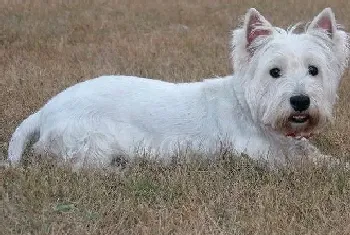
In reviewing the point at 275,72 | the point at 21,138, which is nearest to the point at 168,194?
the point at 275,72

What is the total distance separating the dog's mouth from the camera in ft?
17.4

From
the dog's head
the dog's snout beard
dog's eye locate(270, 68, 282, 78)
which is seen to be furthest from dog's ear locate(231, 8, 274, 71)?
the dog's snout beard

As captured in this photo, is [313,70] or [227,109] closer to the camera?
[313,70]

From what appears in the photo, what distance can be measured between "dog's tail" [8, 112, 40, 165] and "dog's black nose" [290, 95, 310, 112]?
2.11 metres

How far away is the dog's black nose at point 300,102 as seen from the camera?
5.21 meters

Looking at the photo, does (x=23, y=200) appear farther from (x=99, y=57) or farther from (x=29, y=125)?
(x=99, y=57)

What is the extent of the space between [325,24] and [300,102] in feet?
2.66

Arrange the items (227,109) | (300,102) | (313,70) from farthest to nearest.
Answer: (227,109), (313,70), (300,102)

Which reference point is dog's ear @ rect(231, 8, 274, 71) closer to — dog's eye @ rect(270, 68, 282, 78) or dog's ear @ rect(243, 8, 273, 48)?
dog's ear @ rect(243, 8, 273, 48)

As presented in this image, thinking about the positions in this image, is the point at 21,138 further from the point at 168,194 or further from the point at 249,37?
the point at 249,37

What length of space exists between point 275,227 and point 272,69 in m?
1.55

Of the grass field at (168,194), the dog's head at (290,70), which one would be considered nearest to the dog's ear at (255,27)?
the dog's head at (290,70)

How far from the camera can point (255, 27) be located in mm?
5660

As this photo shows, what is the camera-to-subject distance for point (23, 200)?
462 centimetres
